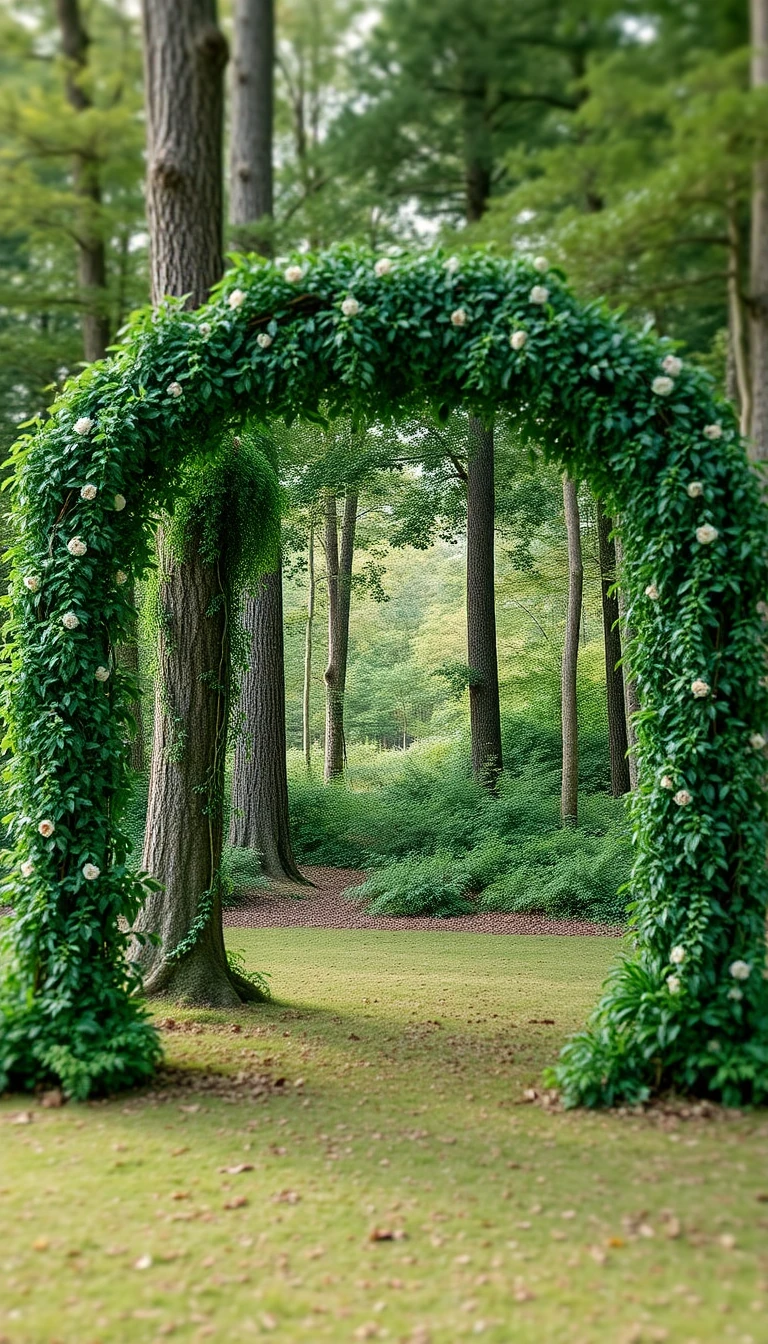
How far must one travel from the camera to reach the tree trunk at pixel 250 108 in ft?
32.9

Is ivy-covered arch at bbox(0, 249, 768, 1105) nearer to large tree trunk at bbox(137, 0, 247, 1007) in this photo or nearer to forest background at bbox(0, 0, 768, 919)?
forest background at bbox(0, 0, 768, 919)

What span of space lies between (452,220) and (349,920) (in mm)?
9171

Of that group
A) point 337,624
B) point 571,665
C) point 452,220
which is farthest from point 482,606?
point 337,624

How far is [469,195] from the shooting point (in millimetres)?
12742

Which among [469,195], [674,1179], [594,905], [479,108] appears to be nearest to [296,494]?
[469,195]

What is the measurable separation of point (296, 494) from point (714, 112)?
9.29 meters

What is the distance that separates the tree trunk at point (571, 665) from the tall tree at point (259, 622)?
12.6 feet

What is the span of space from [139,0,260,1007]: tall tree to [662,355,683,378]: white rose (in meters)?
2.91

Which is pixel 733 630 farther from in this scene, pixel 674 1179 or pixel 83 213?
pixel 83 213

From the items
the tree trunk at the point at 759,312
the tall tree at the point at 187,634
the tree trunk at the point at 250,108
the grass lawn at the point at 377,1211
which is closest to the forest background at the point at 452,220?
the tree trunk at the point at 759,312

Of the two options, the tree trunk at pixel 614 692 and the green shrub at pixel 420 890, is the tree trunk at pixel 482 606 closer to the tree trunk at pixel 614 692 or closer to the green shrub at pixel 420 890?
the tree trunk at pixel 614 692

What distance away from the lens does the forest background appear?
766 centimetres

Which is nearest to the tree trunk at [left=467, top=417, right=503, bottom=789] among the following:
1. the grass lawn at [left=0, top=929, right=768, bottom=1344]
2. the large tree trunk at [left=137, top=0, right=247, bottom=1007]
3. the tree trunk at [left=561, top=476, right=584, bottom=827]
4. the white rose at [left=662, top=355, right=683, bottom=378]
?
the tree trunk at [left=561, top=476, right=584, bottom=827]

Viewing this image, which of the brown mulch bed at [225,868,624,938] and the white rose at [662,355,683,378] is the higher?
the white rose at [662,355,683,378]
